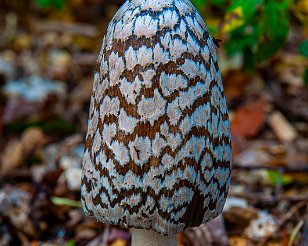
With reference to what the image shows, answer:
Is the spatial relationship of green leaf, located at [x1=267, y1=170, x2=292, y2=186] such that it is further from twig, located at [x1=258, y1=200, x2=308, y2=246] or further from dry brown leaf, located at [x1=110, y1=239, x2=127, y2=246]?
dry brown leaf, located at [x1=110, y1=239, x2=127, y2=246]

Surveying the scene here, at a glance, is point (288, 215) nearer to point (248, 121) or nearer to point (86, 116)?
point (248, 121)

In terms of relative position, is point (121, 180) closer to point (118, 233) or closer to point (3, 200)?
point (118, 233)

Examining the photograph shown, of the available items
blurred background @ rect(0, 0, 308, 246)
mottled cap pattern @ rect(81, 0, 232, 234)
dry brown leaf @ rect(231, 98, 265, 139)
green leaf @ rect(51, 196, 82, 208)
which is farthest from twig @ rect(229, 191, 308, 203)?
mottled cap pattern @ rect(81, 0, 232, 234)

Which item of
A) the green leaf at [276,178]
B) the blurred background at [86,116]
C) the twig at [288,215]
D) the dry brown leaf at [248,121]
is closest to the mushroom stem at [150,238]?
the blurred background at [86,116]

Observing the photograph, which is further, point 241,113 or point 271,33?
point 241,113

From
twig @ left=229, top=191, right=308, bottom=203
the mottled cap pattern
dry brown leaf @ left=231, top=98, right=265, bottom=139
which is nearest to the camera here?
the mottled cap pattern

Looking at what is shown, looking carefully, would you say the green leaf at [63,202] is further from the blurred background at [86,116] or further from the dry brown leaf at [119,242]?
the dry brown leaf at [119,242]

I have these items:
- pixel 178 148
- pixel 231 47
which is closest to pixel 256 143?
pixel 231 47
